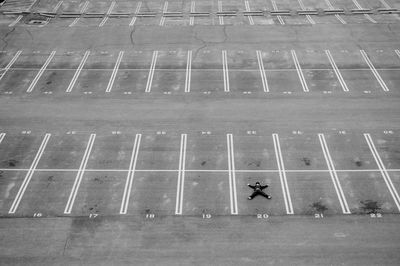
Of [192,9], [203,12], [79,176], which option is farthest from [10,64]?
[203,12]

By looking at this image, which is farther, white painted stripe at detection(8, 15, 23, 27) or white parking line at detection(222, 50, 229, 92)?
white painted stripe at detection(8, 15, 23, 27)

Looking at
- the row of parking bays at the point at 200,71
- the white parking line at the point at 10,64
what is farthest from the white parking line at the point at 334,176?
the white parking line at the point at 10,64

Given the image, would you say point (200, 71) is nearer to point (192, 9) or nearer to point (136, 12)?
point (192, 9)

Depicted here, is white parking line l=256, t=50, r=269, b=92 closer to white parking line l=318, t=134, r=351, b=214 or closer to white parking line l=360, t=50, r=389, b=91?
white parking line l=318, t=134, r=351, b=214

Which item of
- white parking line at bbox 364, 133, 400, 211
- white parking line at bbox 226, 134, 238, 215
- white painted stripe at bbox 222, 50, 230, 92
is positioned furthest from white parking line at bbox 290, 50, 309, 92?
white parking line at bbox 226, 134, 238, 215

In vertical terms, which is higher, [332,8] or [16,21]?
[332,8]
